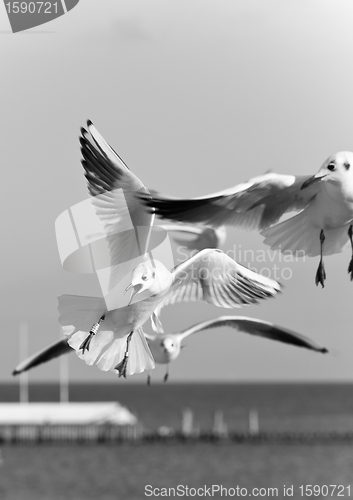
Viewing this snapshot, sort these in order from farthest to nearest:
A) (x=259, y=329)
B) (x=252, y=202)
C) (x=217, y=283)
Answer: (x=259, y=329) < (x=217, y=283) < (x=252, y=202)

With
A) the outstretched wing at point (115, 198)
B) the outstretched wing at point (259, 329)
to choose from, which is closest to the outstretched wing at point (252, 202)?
the outstretched wing at point (115, 198)

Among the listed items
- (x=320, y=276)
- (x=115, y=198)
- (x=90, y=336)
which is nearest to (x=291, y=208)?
(x=115, y=198)

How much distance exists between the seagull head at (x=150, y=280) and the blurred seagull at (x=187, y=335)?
0.42 m

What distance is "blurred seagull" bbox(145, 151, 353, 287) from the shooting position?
297 cm

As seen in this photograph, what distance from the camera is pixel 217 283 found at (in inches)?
170

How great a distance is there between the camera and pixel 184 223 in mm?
3055

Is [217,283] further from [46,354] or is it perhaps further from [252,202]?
[46,354]

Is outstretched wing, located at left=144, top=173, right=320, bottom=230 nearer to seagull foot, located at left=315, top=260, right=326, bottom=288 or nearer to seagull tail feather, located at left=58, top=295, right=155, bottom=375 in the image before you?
seagull foot, located at left=315, top=260, right=326, bottom=288

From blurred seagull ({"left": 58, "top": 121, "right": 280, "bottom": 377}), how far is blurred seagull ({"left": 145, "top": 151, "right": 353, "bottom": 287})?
8.0 inches

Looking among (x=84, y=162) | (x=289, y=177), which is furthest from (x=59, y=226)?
(x=289, y=177)

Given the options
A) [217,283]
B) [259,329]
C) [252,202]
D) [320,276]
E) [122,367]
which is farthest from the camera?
[259,329]

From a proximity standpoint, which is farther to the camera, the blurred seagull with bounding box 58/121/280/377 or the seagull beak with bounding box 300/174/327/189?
the blurred seagull with bounding box 58/121/280/377

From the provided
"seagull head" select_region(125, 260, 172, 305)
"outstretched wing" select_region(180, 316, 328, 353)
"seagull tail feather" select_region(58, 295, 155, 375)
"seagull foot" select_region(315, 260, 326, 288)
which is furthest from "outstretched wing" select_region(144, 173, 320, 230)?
"outstretched wing" select_region(180, 316, 328, 353)

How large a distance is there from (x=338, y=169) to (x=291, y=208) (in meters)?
0.79
